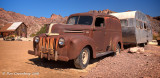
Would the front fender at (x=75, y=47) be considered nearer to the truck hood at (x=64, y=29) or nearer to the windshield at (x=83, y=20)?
the truck hood at (x=64, y=29)

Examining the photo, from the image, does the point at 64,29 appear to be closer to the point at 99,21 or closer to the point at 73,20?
the point at 73,20

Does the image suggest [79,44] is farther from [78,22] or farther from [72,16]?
[72,16]

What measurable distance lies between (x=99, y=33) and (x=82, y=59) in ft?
5.63

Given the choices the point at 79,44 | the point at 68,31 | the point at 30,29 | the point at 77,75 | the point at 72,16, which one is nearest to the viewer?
the point at 77,75

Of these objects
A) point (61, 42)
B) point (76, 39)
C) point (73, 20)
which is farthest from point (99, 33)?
point (61, 42)

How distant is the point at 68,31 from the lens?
16.3ft

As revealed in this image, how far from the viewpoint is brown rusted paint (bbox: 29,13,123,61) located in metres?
4.30

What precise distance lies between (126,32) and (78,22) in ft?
16.9

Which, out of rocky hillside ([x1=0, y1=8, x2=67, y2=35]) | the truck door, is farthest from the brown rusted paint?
rocky hillside ([x1=0, y1=8, x2=67, y2=35])

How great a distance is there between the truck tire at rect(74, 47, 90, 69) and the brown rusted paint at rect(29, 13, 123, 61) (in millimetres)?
214

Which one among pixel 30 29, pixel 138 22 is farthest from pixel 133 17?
pixel 30 29

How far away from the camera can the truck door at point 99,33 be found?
570 centimetres

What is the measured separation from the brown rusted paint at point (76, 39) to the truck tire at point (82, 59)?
0.70ft

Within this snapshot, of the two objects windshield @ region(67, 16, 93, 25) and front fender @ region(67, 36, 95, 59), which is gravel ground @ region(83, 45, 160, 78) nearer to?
front fender @ region(67, 36, 95, 59)
